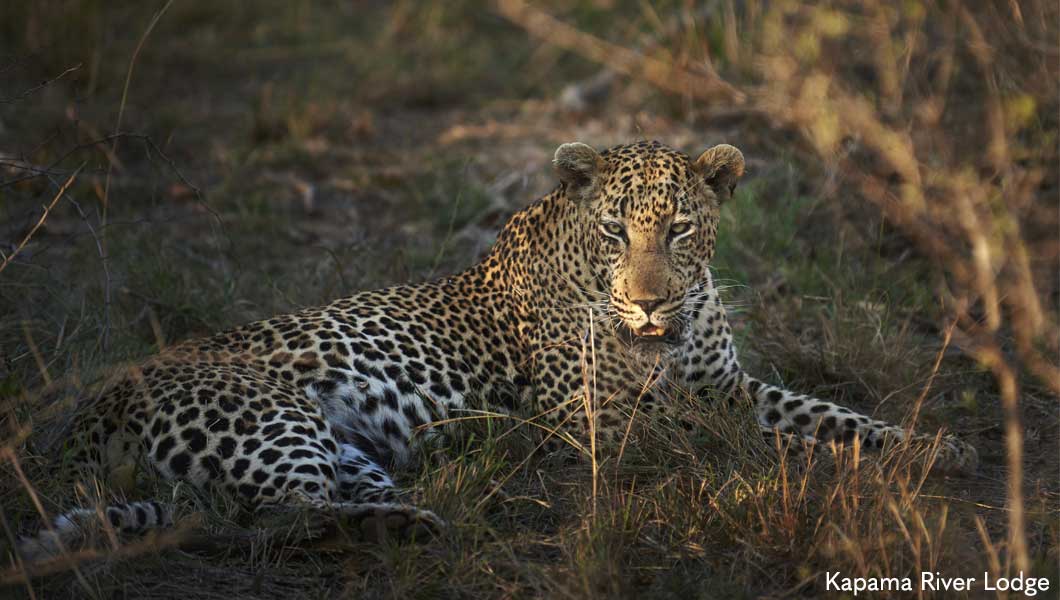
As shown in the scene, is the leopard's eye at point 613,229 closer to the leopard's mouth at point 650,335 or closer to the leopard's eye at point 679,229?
the leopard's eye at point 679,229

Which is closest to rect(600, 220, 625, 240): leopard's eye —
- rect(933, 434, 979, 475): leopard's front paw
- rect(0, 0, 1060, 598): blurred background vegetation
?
rect(0, 0, 1060, 598): blurred background vegetation

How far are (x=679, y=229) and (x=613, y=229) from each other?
1.02 ft

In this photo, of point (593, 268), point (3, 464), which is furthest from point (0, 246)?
point (593, 268)

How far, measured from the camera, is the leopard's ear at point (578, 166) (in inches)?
226

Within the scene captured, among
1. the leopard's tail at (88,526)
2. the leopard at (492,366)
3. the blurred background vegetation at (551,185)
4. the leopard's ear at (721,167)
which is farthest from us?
the leopard's ear at (721,167)

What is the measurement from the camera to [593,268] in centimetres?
588

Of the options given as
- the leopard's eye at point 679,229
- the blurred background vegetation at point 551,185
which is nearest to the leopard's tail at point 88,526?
the blurred background vegetation at point 551,185

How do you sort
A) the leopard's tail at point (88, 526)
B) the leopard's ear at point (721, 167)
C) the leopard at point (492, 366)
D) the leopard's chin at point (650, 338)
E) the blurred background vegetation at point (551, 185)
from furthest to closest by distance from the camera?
the leopard's ear at point (721, 167) → the leopard's chin at point (650, 338) → the leopard at point (492, 366) → the blurred background vegetation at point (551, 185) → the leopard's tail at point (88, 526)

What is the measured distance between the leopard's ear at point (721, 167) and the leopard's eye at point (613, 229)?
1.59 feet

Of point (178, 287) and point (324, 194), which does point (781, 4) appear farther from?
point (178, 287)

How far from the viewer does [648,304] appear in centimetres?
548

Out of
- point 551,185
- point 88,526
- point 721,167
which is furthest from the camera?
point 551,185

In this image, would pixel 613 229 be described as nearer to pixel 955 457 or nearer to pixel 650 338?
pixel 650 338

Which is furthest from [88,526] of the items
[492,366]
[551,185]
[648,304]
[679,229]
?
[551,185]
